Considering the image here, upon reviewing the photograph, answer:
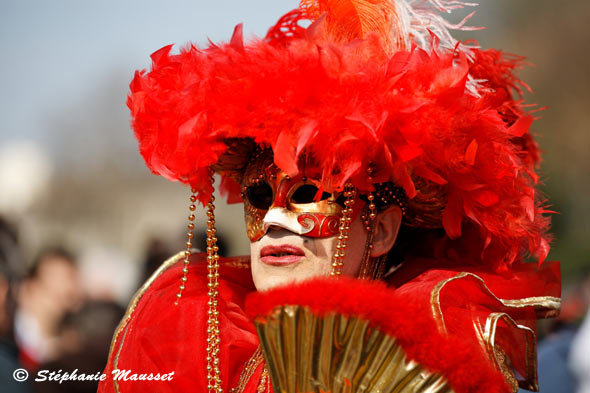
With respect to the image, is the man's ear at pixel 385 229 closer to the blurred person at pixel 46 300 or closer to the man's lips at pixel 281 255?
the man's lips at pixel 281 255

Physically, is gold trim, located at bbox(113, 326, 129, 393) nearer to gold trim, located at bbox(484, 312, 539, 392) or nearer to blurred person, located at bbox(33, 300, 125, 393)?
blurred person, located at bbox(33, 300, 125, 393)

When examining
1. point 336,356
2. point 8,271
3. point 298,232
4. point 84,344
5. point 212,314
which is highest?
point 298,232

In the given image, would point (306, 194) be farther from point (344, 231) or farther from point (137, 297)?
point (137, 297)

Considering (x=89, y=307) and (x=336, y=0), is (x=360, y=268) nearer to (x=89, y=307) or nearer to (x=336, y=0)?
(x=336, y=0)

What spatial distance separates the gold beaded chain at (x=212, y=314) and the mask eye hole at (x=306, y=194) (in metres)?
0.29

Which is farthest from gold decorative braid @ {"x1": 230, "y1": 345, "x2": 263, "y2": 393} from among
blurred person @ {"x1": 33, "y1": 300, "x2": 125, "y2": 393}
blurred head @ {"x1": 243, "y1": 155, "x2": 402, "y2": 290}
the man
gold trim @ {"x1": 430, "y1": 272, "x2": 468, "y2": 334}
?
blurred person @ {"x1": 33, "y1": 300, "x2": 125, "y2": 393}

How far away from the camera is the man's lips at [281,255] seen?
6.13 feet

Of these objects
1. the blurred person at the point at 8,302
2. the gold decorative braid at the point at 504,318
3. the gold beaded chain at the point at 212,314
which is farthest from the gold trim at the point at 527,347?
the blurred person at the point at 8,302

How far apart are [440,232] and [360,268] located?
42 cm

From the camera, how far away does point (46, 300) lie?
138 inches

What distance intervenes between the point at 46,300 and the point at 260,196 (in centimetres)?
208

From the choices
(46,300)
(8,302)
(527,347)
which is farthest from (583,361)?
(46,300)

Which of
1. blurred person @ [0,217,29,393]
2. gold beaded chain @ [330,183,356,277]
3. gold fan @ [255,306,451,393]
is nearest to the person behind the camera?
gold fan @ [255,306,451,393]

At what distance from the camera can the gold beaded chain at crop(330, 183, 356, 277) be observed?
1843 millimetres
